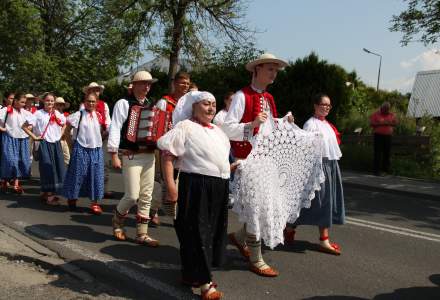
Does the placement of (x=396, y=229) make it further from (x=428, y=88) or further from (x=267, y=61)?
(x=428, y=88)

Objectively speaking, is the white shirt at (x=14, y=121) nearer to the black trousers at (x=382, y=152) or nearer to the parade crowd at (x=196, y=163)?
the parade crowd at (x=196, y=163)

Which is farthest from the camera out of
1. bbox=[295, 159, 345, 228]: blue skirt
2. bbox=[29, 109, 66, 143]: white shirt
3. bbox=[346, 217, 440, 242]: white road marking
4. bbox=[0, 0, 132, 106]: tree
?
bbox=[0, 0, 132, 106]: tree

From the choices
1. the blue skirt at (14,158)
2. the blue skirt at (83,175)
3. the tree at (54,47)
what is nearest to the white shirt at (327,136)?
the blue skirt at (83,175)

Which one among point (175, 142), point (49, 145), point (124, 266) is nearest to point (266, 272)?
point (124, 266)

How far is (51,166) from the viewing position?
29.3 feet

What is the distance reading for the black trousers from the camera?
1341 cm

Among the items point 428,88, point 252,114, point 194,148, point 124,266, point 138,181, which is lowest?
point 124,266

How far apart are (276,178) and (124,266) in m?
1.72

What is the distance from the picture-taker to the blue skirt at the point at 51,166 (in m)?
8.75

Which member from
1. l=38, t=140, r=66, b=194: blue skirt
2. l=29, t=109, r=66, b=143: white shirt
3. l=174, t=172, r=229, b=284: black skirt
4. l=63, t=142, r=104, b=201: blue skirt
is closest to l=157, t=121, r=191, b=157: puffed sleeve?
l=174, t=172, r=229, b=284: black skirt

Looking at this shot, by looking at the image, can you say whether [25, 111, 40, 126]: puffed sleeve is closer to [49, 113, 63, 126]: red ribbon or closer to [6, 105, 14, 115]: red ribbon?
[49, 113, 63, 126]: red ribbon

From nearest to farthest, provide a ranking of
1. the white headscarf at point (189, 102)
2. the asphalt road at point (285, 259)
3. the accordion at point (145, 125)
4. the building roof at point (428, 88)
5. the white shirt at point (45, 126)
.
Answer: the white headscarf at point (189, 102)
the asphalt road at point (285, 259)
the accordion at point (145, 125)
the white shirt at point (45, 126)
the building roof at point (428, 88)

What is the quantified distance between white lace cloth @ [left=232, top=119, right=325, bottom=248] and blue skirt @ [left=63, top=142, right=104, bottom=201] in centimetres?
356

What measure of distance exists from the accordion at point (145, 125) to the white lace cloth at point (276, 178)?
1.42 meters
